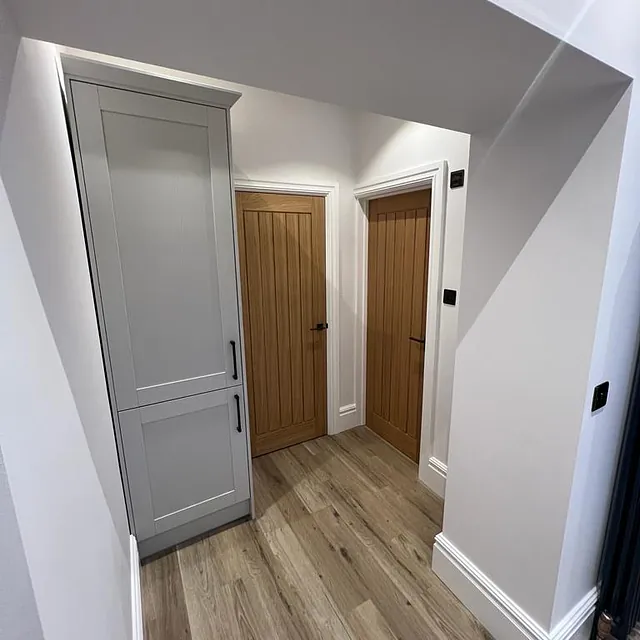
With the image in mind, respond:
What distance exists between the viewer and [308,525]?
6.93ft

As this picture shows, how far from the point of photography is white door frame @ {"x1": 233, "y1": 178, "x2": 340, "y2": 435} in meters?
2.45

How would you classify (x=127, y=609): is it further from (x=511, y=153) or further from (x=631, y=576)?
(x=511, y=153)

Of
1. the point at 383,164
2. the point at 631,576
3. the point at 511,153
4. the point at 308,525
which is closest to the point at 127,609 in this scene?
the point at 308,525

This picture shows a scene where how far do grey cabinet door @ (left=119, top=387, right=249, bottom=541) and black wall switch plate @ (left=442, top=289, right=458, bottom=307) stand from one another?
131 cm

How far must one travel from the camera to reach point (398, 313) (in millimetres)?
2643

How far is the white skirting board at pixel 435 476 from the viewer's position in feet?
7.54

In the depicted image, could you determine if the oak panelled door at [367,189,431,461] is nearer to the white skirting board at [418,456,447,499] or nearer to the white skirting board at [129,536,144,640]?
the white skirting board at [418,456,447,499]

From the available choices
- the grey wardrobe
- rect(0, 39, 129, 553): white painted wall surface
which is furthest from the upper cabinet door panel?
rect(0, 39, 129, 553): white painted wall surface

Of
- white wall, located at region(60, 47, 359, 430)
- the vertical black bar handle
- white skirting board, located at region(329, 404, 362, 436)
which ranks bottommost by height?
white skirting board, located at region(329, 404, 362, 436)

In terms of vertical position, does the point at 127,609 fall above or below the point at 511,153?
below

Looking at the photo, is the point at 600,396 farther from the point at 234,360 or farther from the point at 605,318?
the point at 234,360

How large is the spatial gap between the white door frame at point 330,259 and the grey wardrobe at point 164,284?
75 cm

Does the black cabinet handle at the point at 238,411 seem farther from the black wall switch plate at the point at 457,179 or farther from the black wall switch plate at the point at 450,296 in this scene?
the black wall switch plate at the point at 457,179

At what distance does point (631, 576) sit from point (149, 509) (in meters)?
2.08
